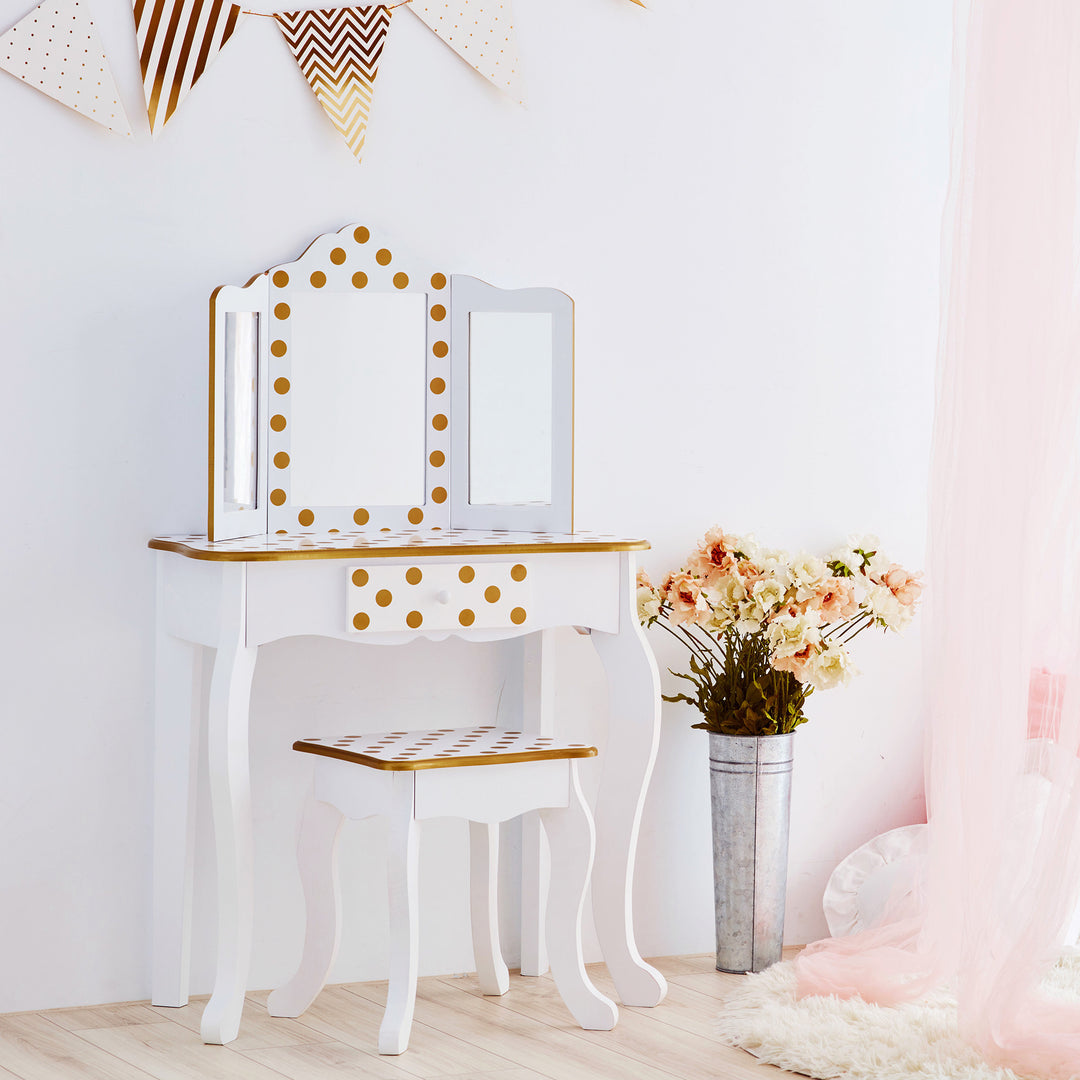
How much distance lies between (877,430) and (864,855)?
825 millimetres

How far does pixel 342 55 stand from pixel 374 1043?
5.23ft

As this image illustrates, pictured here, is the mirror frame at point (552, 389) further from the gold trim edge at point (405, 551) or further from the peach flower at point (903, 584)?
the peach flower at point (903, 584)

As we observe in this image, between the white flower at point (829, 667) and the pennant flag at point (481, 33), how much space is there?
3.64 ft

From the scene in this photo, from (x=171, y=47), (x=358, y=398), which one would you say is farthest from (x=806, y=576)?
(x=171, y=47)

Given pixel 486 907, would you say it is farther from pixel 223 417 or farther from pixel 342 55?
pixel 342 55

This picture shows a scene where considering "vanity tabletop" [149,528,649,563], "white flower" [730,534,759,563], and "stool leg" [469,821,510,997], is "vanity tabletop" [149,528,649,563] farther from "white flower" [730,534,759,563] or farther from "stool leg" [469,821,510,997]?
"stool leg" [469,821,510,997]

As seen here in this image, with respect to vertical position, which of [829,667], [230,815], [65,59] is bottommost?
[230,815]

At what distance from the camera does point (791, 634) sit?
2.64 metres

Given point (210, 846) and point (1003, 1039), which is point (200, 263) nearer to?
point (210, 846)

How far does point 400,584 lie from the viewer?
2.34 metres

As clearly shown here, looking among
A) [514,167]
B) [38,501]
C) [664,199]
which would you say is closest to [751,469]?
[664,199]

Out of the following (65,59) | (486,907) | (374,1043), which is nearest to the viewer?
(374,1043)

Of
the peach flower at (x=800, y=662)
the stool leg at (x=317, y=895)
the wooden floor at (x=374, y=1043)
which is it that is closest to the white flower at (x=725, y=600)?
the peach flower at (x=800, y=662)

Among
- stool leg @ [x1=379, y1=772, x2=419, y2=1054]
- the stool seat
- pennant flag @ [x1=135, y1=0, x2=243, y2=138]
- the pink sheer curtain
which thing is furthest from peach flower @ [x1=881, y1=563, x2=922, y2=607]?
pennant flag @ [x1=135, y1=0, x2=243, y2=138]
